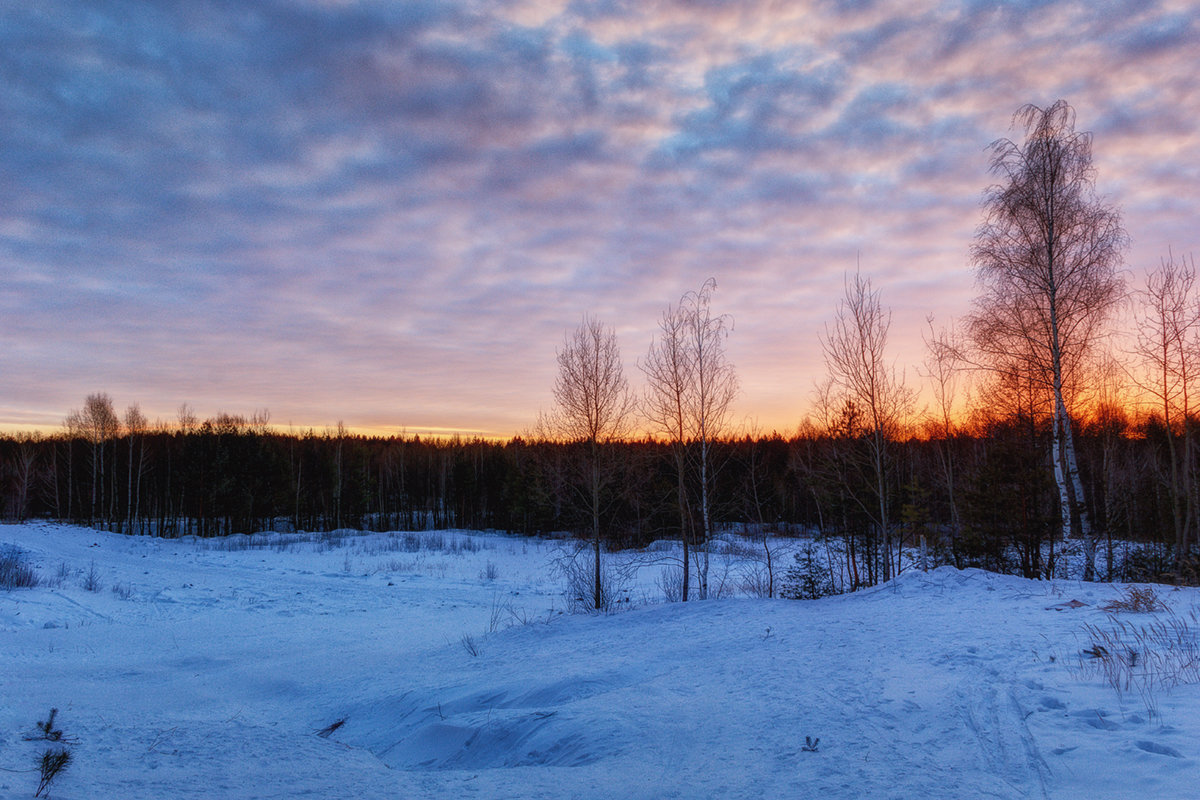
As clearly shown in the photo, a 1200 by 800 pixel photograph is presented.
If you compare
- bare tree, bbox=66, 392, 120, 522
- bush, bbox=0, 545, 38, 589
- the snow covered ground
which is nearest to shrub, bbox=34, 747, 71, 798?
the snow covered ground

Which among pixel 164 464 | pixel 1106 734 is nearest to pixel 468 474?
pixel 164 464

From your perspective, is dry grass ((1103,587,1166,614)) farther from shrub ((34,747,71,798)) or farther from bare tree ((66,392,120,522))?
bare tree ((66,392,120,522))

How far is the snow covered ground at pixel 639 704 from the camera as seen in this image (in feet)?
14.0

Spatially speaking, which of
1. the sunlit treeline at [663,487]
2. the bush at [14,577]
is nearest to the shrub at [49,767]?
the sunlit treeline at [663,487]

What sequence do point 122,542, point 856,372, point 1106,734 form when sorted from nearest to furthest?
point 1106,734 → point 856,372 → point 122,542

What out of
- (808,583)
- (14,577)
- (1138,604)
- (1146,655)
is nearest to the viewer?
(1146,655)

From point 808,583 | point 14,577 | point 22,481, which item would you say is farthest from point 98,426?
point 808,583

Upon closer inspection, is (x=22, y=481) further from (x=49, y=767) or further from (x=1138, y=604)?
(x=1138, y=604)

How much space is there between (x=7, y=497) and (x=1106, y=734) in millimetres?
78647

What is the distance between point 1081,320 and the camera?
1644 cm

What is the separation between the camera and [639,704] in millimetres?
5961

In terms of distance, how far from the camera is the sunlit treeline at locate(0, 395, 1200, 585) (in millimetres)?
15766

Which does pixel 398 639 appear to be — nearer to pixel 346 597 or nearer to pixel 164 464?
pixel 346 597

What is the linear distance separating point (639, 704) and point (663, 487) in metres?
10.2
